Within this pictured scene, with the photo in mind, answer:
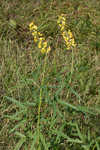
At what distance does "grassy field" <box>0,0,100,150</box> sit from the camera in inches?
61.5

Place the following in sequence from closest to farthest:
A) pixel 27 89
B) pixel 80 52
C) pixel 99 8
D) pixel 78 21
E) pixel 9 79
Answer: pixel 27 89 < pixel 9 79 < pixel 80 52 < pixel 78 21 < pixel 99 8

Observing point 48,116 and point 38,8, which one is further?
point 38,8

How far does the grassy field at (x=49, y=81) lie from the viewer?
5.13 feet

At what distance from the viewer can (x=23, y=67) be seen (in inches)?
81.9

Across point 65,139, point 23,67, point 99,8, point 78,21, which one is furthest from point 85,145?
point 99,8

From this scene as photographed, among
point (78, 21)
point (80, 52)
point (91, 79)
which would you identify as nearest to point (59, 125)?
point (91, 79)

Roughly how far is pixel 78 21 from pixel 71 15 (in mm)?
116

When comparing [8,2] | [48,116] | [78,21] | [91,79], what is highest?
[8,2]

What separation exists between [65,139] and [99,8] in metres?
1.97

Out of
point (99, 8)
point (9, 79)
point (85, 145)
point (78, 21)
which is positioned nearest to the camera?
point (85, 145)

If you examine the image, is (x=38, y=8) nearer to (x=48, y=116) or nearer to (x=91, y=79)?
(x=91, y=79)

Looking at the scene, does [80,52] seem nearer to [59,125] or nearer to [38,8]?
[38,8]

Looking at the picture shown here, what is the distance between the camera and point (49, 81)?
1914 millimetres

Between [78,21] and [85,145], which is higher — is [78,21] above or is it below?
above
